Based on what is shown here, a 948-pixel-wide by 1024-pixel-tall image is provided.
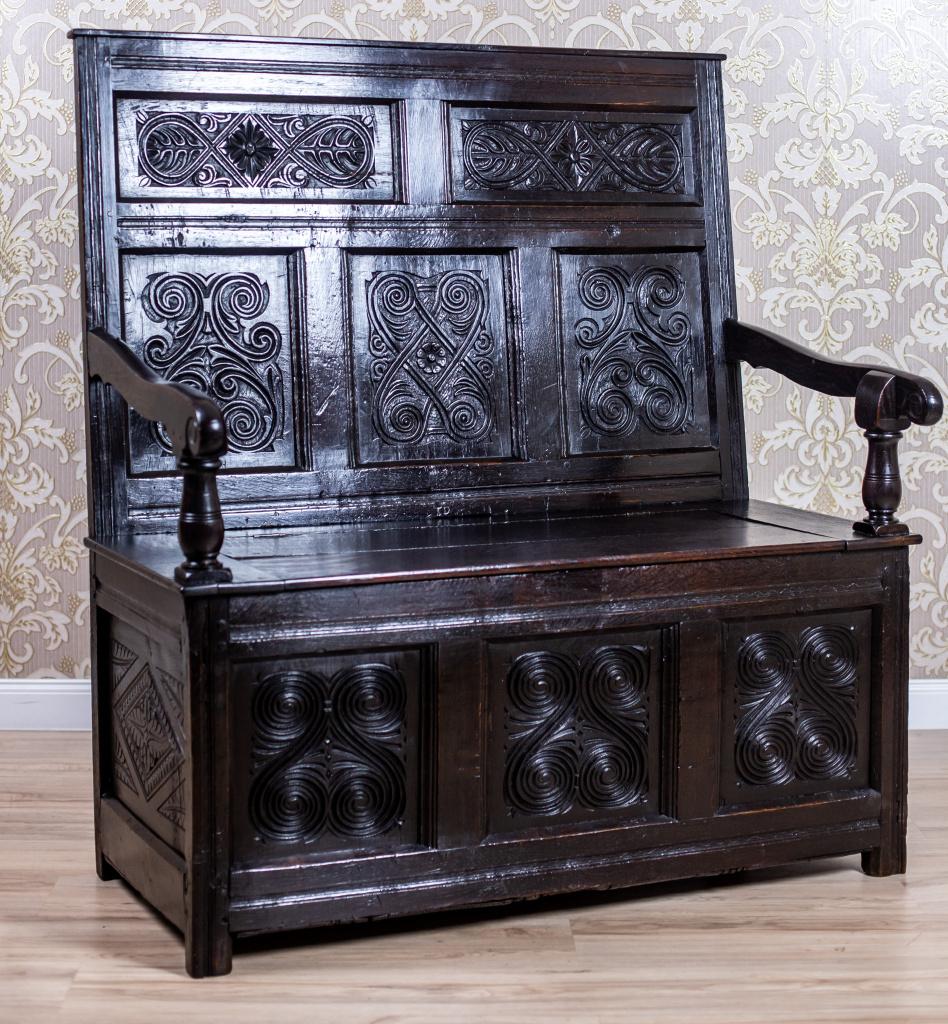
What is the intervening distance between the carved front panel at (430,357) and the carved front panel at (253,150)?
17 cm

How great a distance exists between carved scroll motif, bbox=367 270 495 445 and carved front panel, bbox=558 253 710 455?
187 millimetres

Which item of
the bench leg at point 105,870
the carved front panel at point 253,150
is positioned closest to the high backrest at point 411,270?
the carved front panel at point 253,150

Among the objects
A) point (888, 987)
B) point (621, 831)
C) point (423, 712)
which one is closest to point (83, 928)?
point (423, 712)

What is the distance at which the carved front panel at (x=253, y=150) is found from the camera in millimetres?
2754

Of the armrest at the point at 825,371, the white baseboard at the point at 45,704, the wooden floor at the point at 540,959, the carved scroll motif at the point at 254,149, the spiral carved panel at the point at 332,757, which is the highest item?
the carved scroll motif at the point at 254,149

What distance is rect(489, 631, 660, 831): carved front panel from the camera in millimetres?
2443

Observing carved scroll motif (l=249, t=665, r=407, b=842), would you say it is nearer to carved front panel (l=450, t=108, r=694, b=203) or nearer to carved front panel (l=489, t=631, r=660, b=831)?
carved front panel (l=489, t=631, r=660, b=831)

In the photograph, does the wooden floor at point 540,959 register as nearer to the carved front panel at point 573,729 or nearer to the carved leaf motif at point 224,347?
the carved front panel at point 573,729

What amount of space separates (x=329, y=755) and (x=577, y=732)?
1.43ft

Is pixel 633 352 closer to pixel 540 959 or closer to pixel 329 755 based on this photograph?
pixel 329 755

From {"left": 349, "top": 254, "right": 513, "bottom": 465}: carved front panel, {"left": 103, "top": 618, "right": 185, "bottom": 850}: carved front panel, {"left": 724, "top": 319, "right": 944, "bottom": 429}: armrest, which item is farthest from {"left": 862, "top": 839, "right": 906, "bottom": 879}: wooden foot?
{"left": 103, "top": 618, "right": 185, "bottom": 850}: carved front panel

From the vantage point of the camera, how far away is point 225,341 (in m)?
2.79

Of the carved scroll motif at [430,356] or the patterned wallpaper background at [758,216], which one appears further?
the patterned wallpaper background at [758,216]

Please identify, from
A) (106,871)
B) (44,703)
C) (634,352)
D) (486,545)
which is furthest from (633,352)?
(44,703)
